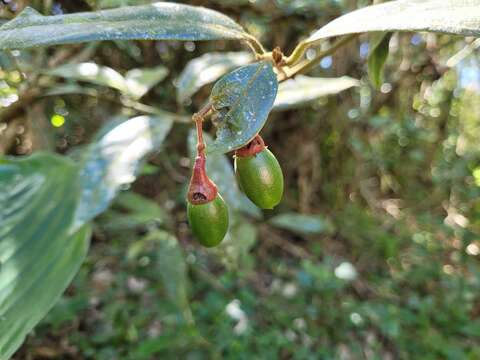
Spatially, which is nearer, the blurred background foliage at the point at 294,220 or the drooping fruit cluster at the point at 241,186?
the drooping fruit cluster at the point at 241,186

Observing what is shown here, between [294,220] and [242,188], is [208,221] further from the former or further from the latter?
[294,220]

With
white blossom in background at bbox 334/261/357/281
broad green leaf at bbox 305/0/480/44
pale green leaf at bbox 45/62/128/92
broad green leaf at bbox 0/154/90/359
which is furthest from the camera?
white blossom in background at bbox 334/261/357/281

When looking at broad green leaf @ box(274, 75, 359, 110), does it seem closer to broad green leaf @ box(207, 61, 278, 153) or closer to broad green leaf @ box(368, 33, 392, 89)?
broad green leaf @ box(368, 33, 392, 89)

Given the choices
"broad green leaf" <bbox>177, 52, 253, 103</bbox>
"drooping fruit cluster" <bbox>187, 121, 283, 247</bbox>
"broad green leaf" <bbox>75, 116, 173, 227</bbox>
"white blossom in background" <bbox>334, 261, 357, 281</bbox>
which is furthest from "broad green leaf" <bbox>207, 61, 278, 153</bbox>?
"white blossom in background" <bbox>334, 261, 357, 281</bbox>

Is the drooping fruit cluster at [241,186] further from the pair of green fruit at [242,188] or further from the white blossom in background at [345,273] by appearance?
the white blossom in background at [345,273]

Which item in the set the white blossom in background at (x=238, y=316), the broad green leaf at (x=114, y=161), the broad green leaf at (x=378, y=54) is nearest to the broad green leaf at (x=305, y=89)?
the broad green leaf at (x=378, y=54)

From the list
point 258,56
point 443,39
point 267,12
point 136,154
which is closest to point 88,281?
point 136,154

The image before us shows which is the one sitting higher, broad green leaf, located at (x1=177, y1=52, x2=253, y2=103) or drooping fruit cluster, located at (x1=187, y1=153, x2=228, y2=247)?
drooping fruit cluster, located at (x1=187, y1=153, x2=228, y2=247)

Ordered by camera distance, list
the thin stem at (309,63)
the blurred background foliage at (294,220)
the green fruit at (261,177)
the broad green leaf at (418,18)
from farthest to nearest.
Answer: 1. the blurred background foliage at (294,220)
2. the thin stem at (309,63)
3. the green fruit at (261,177)
4. the broad green leaf at (418,18)

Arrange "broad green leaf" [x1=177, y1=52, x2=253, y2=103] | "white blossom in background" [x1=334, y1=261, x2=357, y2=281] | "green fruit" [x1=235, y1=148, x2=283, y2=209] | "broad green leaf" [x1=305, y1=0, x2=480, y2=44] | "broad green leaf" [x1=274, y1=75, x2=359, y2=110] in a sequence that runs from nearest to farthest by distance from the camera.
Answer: "broad green leaf" [x1=305, y1=0, x2=480, y2=44]
"green fruit" [x1=235, y1=148, x2=283, y2=209]
"broad green leaf" [x1=274, y1=75, x2=359, y2=110]
"broad green leaf" [x1=177, y1=52, x2=253, y2=103]
"white blossom in background" [x1=334, y1=261, x2=357, y2=281]
